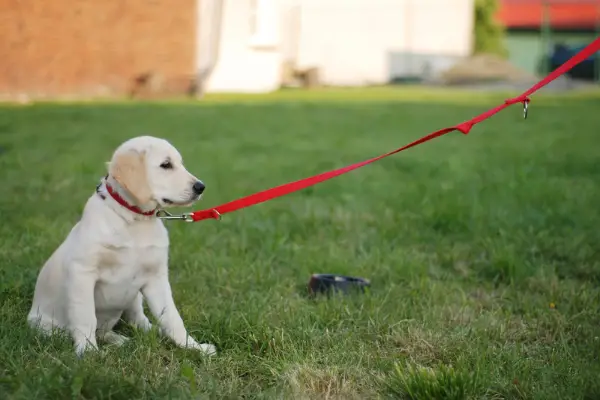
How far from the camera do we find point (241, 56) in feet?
68.9

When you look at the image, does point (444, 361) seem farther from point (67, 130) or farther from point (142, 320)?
point (67, 130)

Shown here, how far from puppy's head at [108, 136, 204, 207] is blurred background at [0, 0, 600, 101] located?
1287 cm

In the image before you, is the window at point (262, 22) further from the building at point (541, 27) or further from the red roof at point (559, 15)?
the building at point (541, 27)

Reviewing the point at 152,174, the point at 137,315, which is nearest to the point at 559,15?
the point at 137,315

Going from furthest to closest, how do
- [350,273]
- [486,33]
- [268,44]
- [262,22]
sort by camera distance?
[486,33]
[268,44]
[262,22]
[350,273]

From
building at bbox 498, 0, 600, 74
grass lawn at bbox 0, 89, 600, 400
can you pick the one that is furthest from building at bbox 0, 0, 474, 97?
building at bbox 498, 0, 600, 74

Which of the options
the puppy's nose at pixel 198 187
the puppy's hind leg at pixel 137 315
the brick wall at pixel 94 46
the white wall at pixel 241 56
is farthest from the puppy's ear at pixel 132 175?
the white wall at pixel 241 56

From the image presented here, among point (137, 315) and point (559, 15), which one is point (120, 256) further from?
point (559, 15)

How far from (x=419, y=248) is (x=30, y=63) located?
12.2 meters

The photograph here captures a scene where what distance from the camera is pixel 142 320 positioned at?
11.3 ft

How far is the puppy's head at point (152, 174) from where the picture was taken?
3070 mm

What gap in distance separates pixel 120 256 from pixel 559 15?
35681 millimetres

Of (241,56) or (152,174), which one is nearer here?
(152,174)

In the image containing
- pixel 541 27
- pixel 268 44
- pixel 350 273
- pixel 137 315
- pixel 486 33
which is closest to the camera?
pixel 137 315
